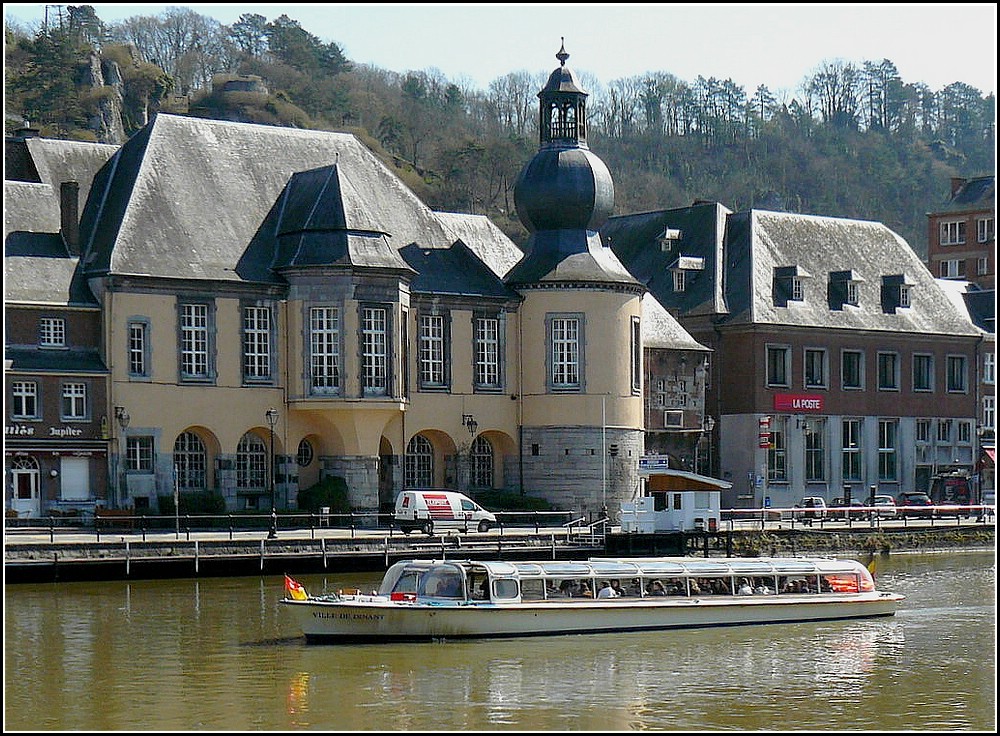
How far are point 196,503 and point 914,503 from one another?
104 feet

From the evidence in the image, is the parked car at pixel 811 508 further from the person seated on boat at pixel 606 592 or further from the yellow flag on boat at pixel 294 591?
the yellow flag on boat at pixel 294 591

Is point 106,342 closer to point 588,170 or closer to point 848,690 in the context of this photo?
point 588,170

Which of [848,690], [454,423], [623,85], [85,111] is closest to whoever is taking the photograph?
[848,690]

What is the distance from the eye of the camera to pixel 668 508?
213 ft

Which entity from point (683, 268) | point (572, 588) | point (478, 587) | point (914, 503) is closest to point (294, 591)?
point (478, 587)

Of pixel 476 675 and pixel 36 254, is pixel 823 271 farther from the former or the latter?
pixel 476 675

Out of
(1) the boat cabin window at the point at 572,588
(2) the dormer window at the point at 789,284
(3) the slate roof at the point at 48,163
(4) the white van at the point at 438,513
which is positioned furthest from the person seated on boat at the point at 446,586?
(2) the dormer window at the point at 789,284

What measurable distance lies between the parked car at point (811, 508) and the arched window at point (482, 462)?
1189cm

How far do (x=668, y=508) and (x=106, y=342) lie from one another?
19.9m

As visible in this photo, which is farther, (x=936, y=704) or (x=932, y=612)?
(x=932, y=612)

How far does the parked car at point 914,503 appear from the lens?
74.1 meters

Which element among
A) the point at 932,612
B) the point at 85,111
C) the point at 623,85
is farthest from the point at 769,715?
the point at 623,85

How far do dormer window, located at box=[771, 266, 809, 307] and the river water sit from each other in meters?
37.4

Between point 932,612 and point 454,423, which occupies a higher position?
point 454,423
